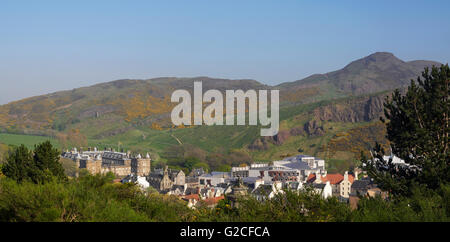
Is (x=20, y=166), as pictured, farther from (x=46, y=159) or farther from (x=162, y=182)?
(x=162, y=182)

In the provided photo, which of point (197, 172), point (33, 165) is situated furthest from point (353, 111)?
point (33, 165)

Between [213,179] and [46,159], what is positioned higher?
[46,159]

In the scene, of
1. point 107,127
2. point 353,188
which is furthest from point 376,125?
point 107,127

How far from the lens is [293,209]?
674 inches

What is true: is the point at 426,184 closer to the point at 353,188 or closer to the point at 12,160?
the point at 12,160

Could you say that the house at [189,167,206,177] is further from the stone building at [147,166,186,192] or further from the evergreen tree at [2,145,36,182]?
the evergreen tree at [2,145,36,182]

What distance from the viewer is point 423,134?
27.8m

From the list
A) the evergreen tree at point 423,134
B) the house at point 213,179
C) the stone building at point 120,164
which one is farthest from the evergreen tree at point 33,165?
the stone building at point 120,164

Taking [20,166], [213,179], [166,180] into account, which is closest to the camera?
[20,166]

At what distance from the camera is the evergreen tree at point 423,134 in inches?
1091

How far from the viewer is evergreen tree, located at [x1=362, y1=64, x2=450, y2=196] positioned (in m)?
27.7

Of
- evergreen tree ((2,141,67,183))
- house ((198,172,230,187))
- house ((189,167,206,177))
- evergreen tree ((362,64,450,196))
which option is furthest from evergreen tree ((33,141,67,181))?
house ((189,167,206,177))
